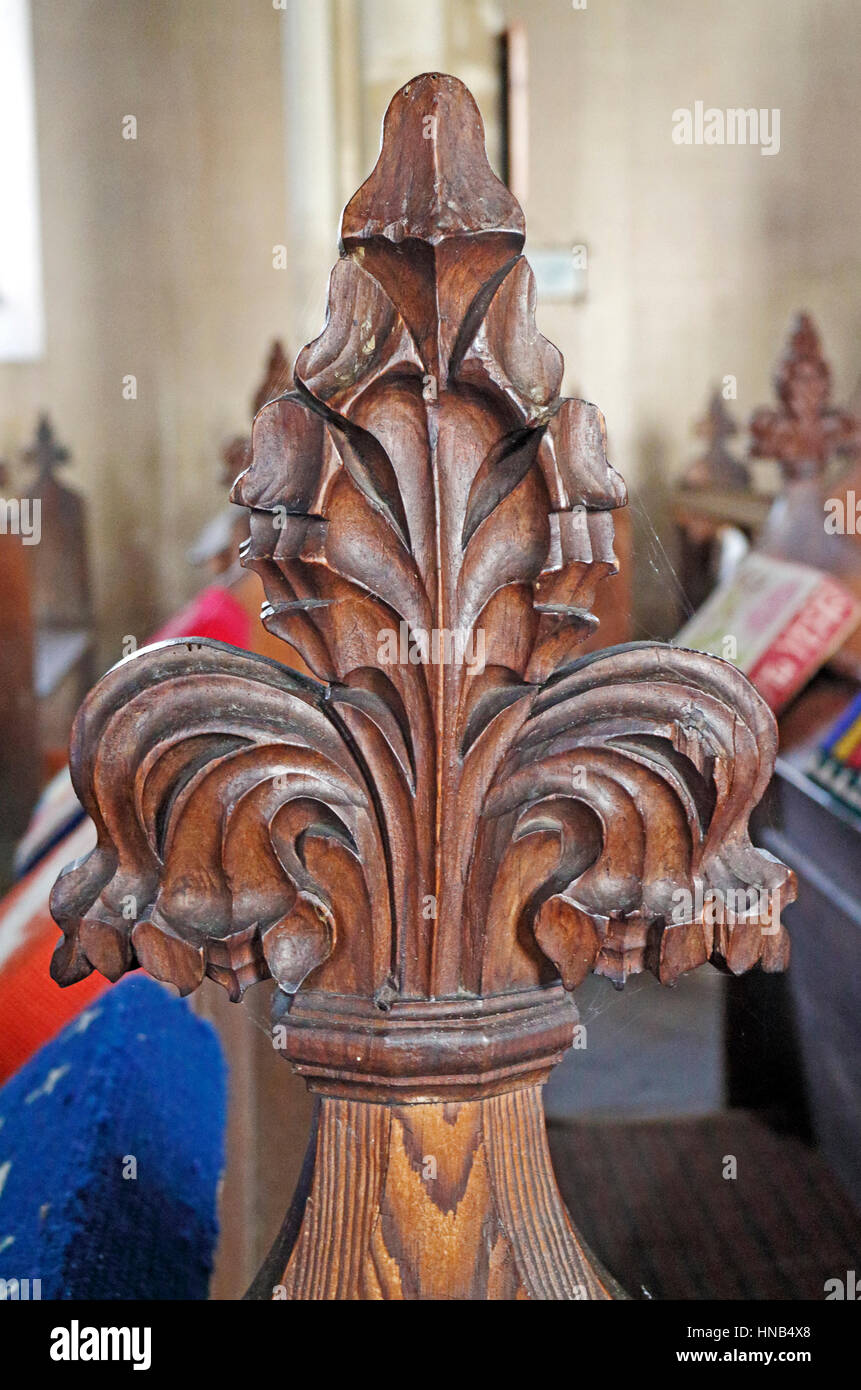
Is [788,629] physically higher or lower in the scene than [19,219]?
lower

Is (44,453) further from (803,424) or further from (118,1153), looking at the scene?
(118,1153)

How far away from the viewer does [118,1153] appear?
2.30 ft

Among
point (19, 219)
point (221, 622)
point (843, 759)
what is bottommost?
point (843, 759)

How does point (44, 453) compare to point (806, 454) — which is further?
point (44, 453)

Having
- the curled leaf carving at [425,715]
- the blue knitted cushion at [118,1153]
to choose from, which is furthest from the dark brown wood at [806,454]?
the curled leaf carving at [425,715]

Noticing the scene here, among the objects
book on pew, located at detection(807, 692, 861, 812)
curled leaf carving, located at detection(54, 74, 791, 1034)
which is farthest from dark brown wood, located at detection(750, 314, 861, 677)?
curled leaf carving, located at detection(54, 74, 791, 1034)

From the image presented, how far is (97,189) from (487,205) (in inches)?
242

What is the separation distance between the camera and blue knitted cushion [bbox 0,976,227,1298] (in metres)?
0.64

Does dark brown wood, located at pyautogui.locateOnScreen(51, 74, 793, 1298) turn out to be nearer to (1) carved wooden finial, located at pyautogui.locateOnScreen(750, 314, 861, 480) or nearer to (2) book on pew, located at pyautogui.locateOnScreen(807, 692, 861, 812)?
(2) book on pew, located at pyautogui.locateOnScreen(807, 692, 861, 812)

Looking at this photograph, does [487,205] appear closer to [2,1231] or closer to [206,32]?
[2,1231]

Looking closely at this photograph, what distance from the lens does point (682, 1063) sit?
3.06 feet

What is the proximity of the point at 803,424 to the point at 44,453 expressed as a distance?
10.2ft

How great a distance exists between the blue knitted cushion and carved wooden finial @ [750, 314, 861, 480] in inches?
128

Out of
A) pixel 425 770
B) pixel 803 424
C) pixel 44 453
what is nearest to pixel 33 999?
pixel 425 770
